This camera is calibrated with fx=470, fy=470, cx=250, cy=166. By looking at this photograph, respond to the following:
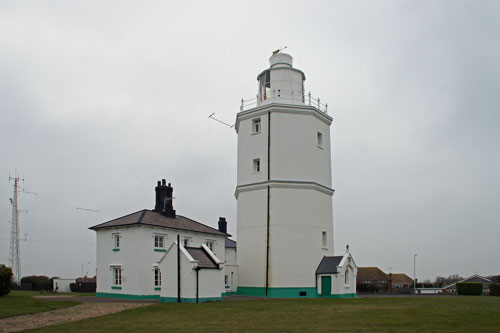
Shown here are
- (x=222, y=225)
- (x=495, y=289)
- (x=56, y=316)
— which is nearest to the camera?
(x=56, y=316)

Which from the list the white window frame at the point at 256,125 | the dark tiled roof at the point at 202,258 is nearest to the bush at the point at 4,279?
the dark tiled roof at the point at 202,258

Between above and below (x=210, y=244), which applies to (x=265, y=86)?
above

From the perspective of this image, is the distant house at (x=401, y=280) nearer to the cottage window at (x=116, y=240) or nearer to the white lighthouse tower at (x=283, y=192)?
the white lighthouse tower at (x=283, y=192)

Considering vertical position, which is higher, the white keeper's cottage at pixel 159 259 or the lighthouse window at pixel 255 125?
the lighthouse window at pixel 255 125

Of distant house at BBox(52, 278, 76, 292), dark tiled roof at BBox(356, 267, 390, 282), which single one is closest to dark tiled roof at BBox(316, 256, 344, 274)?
distant house at BBox(52, 278, 76, 292)

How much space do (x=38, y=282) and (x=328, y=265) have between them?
2918 cm

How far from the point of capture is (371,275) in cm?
6053

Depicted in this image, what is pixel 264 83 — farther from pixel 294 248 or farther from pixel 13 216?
pixel 13 216

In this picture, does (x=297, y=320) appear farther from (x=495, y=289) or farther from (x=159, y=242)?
(x=495, y=289)

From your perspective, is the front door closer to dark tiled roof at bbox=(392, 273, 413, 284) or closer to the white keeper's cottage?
the white keeper's cottage

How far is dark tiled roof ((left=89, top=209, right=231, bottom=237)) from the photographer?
1084 inches

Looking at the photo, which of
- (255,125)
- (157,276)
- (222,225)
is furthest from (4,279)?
(255,125)

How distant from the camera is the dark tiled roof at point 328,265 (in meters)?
28.6

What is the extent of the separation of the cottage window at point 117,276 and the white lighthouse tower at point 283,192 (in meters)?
7.53
